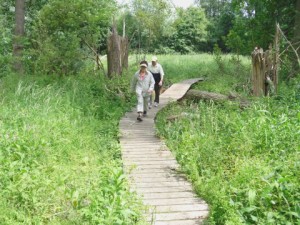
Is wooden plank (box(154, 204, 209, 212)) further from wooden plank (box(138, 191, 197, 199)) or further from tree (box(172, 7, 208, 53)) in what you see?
tree (box(172, 7, 208, 53))

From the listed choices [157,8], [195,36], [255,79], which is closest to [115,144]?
[255,79]

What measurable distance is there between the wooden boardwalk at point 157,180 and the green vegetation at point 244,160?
0.20 m

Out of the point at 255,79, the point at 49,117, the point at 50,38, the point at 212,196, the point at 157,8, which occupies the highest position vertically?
the point at 157,8

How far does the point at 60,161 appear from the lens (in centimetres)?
603

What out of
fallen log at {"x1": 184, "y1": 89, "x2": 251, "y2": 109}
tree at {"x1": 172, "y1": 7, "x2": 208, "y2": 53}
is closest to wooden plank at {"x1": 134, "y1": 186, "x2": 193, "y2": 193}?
fallen log at {"x1": 184, "y1": 89, "x2": 251, "y2": 109}

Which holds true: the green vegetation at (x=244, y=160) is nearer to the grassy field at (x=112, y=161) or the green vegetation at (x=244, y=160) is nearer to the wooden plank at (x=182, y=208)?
the grassy field at (x=112, y=161)

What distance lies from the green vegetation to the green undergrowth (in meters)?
1.13

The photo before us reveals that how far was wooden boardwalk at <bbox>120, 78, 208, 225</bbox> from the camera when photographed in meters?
4.48

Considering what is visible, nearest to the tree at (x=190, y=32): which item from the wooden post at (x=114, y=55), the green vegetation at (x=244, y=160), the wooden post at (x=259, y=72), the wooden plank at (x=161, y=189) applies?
the wooden post at (x=114, y=55)

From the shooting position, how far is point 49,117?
784 centimetres

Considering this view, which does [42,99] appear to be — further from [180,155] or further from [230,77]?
[230,77]

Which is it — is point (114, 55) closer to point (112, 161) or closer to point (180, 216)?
point (112, 161)

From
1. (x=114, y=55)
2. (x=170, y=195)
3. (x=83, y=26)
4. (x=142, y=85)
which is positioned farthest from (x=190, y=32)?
(x=170, y=195)

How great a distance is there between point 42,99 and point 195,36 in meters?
37.2
